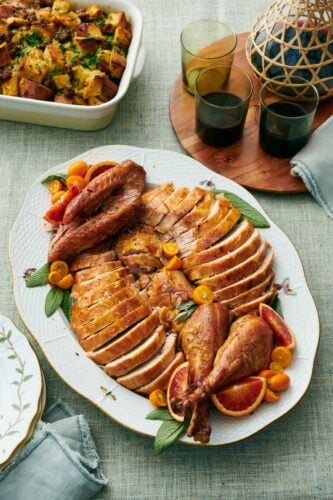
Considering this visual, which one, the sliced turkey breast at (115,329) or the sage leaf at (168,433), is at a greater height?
the sliced turkey breast at (115,329)

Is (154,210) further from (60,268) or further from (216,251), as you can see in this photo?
(60,268)

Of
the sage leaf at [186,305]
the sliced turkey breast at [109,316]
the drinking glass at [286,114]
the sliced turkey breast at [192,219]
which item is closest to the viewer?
the sliced turkey breast at [109,316]

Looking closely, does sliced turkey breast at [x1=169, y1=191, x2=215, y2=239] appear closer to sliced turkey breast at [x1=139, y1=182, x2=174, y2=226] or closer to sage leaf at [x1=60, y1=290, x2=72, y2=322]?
sliced turkey breast at [x1=139, y1=182, x2=174, y2=226]

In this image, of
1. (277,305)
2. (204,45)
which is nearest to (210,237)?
(277,305)

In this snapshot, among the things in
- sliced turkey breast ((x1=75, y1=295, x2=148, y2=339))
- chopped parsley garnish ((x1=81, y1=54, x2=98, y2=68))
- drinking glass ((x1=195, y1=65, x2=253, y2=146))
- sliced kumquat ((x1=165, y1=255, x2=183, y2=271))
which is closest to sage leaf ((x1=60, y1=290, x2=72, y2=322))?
sliced turkey breast ((x1=75, y1=295, x2=148, y2=339))

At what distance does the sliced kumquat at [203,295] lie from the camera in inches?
109

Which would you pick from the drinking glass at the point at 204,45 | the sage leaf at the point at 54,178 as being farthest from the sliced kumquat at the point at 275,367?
the drinking glass at the point at 204,45

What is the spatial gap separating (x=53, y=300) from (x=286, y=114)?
4.82ft

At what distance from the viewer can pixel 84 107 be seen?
3.26 metres

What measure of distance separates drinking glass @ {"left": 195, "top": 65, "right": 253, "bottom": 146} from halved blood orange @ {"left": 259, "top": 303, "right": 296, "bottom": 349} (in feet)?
3.31

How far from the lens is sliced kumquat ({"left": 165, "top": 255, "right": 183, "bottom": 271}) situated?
2877 mm

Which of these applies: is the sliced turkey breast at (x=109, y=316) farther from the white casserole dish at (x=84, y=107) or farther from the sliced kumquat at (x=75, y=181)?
the white casserole dish at (x=84, y=107)

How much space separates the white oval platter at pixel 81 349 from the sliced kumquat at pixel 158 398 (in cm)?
4

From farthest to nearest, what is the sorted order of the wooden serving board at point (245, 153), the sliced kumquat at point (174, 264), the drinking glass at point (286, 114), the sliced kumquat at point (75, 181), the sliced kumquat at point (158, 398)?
the wooden serving board at point (245, 153)
the drinking glass at point (286, 114)
the sliced kumquat at point (75, 181)
the sliced kumquat at point (174, 264)
the sliced kumquat at point (158, 398)
